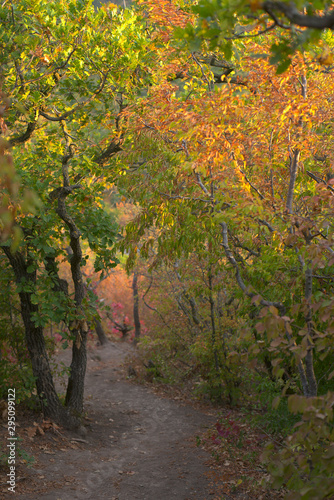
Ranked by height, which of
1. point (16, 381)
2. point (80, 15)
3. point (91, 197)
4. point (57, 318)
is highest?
point (80, 15)

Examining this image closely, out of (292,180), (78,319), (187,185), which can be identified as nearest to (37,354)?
(78,319)

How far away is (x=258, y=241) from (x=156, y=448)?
4.33 metres

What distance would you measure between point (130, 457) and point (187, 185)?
4.68 meters

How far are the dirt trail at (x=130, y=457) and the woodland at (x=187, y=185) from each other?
0.70 metres

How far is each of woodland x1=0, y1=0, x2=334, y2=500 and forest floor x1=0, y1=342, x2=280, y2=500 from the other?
1.39ft

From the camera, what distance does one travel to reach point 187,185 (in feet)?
18.2

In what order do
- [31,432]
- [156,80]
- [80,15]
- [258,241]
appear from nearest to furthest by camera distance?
[258,241] → [80,15] → [31,432] → [156,80]

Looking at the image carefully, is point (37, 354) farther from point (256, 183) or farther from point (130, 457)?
point (256, 183)

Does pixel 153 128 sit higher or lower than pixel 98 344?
higher

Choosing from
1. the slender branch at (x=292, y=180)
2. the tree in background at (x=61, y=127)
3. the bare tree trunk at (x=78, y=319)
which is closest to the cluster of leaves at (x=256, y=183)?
the slender branch at (x=292, y=180)

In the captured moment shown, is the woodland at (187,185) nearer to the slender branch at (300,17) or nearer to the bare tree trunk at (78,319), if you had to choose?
the bare tree trunk at (78,319)

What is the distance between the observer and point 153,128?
594 cm

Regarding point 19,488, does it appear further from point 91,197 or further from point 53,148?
point 53,148

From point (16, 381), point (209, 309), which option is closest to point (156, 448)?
point (16, 381)
